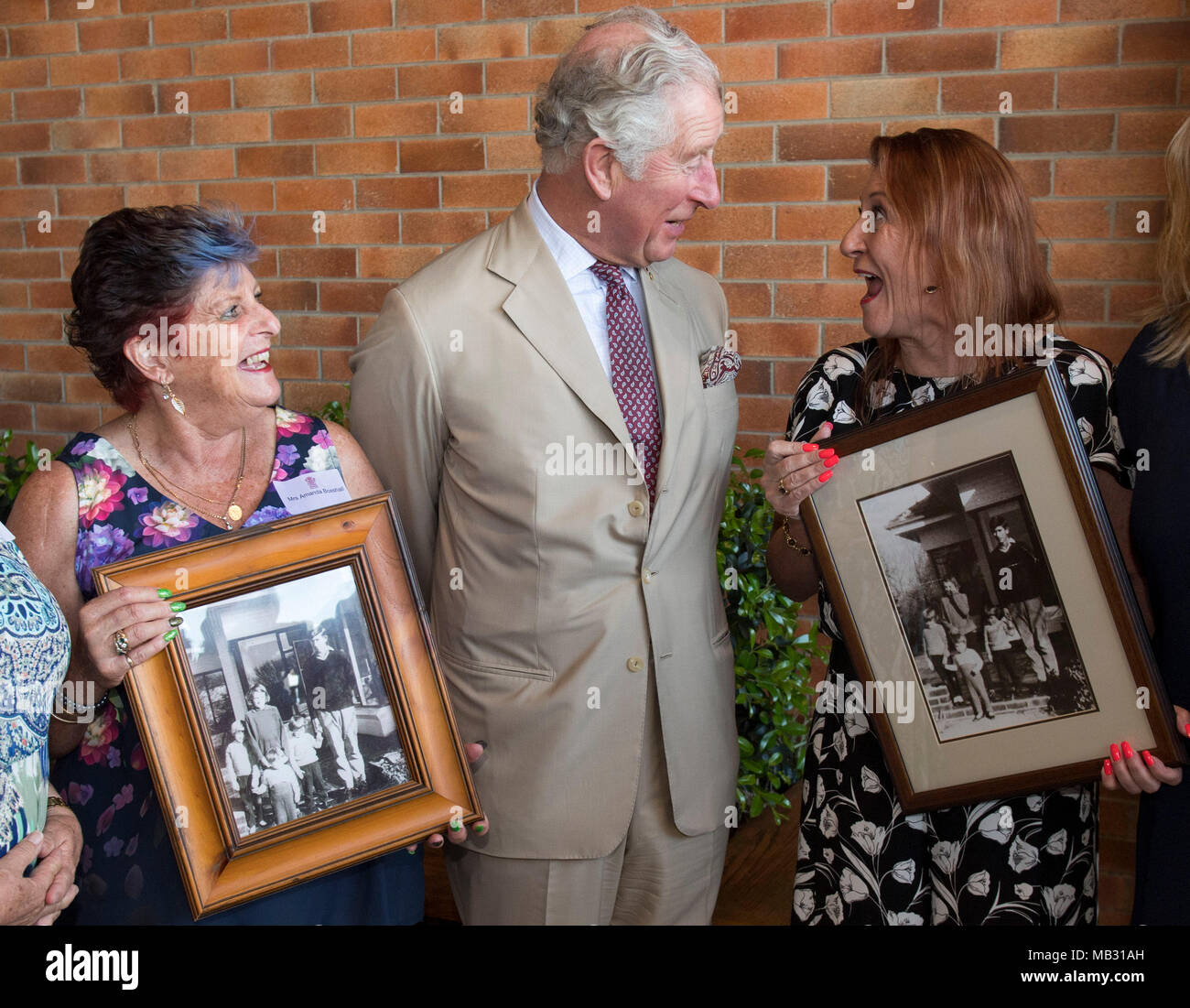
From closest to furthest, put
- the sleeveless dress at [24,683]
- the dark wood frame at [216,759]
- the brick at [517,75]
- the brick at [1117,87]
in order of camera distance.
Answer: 1. the sleeveless dress at [24,683]
2. the dark wood frame at [216,759]
3. the brick at [1117,87]
4. the brick at [517,75]

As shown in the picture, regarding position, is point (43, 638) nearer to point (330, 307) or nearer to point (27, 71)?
point (330, 307)

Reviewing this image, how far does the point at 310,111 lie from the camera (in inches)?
139

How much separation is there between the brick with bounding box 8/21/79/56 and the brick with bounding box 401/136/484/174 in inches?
52.8

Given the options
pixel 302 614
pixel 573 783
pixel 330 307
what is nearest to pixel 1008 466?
pixel 573 783

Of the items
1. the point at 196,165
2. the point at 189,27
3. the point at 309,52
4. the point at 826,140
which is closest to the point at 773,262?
the point at 826,140

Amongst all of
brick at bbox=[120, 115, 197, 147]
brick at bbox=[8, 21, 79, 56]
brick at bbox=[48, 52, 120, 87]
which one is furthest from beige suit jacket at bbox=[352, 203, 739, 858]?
brick at bbox=[8, 21, 79, 56]

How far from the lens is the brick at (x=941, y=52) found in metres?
2.87

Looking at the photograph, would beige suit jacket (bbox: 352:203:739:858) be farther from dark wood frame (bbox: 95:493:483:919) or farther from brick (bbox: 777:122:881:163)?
brick (bbox: 777:122:881:163)

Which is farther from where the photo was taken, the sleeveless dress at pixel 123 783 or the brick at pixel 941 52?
the brick at pixel 941 52

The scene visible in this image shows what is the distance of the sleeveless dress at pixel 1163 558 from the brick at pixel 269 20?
292 cm

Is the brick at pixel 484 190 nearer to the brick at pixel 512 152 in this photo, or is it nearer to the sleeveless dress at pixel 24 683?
the brick at pixel 512 152

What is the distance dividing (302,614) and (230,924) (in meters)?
0.44

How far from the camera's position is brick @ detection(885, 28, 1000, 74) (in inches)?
113

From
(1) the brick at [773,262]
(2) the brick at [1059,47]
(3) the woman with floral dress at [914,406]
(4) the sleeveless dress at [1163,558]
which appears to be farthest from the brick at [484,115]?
(4) the sleeveless dress at [1163,558]
